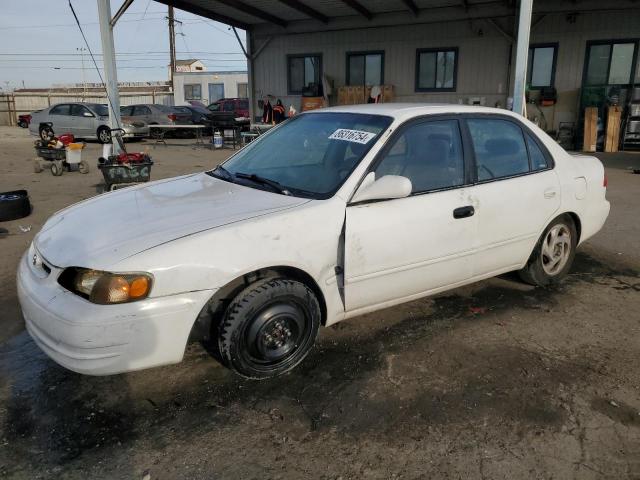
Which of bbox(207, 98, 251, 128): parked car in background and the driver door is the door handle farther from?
bbox(207, 98, 251, 128): parked car in background

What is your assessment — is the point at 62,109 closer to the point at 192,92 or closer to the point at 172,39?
the point at 192,92

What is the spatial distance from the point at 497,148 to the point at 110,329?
2.98 metres

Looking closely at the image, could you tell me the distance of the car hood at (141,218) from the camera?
8.72 feet

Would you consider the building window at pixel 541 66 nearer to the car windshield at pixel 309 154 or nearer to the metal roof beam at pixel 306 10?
the metal roof beam at pixel 306 10

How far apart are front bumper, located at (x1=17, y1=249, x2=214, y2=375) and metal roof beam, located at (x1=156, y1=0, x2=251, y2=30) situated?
535 inches

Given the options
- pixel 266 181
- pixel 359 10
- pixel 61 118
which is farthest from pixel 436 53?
pixel 266 181

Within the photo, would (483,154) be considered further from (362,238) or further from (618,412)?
(618,412)

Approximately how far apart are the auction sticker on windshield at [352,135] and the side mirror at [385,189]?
397 mm

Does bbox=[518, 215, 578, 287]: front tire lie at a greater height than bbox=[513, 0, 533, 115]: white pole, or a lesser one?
lesser

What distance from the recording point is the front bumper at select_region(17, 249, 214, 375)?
8.13ft

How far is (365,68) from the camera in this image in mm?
17531

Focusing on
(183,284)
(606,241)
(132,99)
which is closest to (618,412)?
(183,284)

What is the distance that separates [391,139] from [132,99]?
37.5 m

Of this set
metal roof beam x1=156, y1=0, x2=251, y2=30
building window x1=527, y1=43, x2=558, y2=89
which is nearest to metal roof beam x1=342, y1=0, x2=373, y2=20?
metal roof beam x1=156, y1=0, x2=251, y2=30
